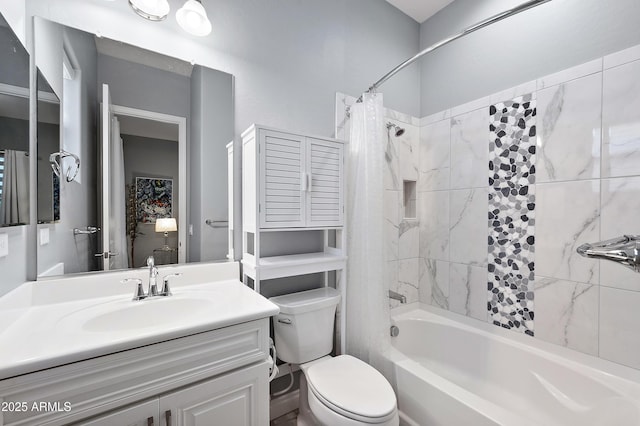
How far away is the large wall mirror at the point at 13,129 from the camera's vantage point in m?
0.88

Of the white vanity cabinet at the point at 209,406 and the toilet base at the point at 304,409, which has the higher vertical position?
the white vanity cabinet at the point at 209,406

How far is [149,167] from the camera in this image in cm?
138

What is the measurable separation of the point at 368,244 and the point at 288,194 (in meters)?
0.58

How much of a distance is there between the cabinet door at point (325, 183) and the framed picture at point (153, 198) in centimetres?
74

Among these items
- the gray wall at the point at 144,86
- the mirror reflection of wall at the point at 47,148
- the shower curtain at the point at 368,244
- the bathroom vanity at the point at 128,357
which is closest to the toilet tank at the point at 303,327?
the shower curtain at the point at 368,244

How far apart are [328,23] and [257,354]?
207 centimetres

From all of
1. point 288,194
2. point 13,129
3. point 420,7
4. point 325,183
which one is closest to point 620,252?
point 325,183

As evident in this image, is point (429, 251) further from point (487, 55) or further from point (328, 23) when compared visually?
point (328, 23)

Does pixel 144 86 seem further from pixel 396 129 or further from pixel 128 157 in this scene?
pixel 396 129

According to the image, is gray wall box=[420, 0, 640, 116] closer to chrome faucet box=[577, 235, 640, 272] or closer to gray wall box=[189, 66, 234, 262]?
chrome faucet box=[577, 235, 640, 272]

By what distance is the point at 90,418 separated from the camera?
81 cm

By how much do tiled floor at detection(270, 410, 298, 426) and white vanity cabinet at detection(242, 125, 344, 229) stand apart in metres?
1.17

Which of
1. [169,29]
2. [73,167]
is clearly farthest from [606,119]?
[73,167]

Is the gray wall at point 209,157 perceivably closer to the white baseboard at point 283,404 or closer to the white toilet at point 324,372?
the white toilet at point 324,372
